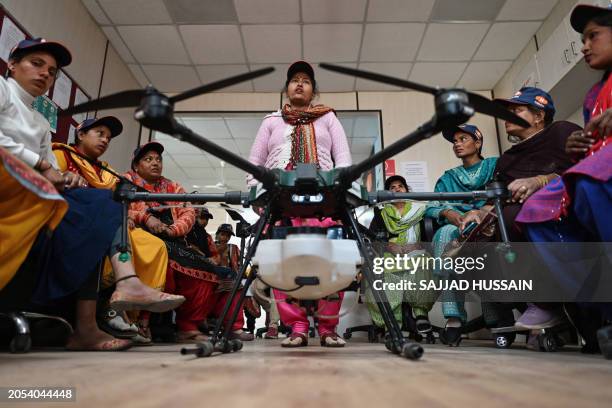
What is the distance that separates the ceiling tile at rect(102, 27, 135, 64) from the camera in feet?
9.87

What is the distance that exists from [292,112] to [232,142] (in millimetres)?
3578

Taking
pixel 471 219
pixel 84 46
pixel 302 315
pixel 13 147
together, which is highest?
pixel 84 46

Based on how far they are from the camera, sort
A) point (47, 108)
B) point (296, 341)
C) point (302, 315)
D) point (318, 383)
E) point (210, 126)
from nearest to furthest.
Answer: point (318, 383)
point (296, 341)
point (302, 315)
point (47, 108)
point (210, 126)

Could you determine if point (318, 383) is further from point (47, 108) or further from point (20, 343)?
point (47, 108)

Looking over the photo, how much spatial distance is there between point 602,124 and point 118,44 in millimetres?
3439

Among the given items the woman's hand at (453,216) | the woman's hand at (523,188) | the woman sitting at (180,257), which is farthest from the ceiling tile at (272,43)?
the woman's hand at (523,188)

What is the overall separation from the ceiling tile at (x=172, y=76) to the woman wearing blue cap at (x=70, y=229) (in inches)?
89.8

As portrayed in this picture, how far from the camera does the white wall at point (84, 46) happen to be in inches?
87.1

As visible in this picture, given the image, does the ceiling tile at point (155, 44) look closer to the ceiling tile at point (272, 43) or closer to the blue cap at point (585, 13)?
the ceiling tile at point (272, 43)

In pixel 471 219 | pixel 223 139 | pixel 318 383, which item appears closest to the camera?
pixel 318 383

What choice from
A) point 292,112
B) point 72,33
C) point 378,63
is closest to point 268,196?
point 292,112

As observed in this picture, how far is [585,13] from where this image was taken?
1286mm

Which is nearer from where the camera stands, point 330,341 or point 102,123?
point 330,341

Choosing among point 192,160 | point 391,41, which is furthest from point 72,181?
point 192,160
